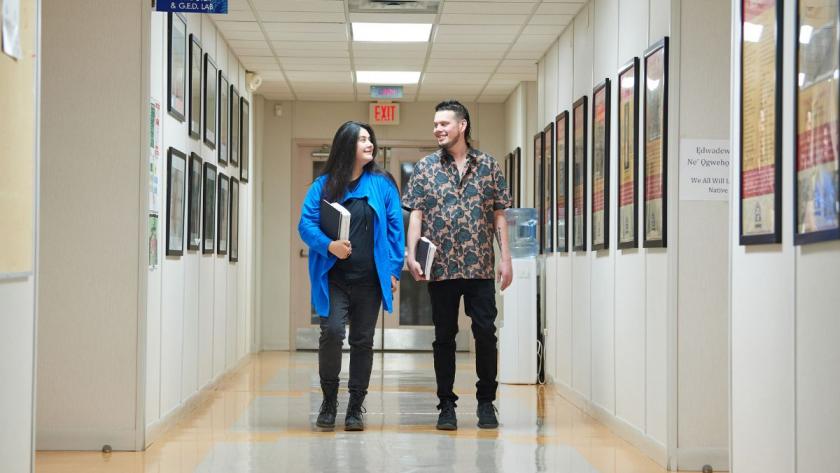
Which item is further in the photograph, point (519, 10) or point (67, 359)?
point (519, 10)

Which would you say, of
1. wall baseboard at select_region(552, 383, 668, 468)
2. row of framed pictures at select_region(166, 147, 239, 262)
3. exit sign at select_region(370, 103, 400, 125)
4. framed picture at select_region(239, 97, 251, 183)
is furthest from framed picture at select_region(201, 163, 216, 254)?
exit sign at select_region(370, 103, 400, 125)

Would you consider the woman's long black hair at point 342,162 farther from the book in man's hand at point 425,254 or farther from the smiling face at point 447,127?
the book in man's hand at point 425,254

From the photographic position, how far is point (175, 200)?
6152 mm

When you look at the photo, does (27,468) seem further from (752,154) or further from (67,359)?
(752,154)

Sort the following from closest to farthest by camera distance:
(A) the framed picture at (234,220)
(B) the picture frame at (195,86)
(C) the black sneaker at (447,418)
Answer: (C) the black sneaker at (447,418), (B) the picture frame at (195,86), (A) the framed picture at (234,220)

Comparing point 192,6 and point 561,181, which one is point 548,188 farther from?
point 192,6

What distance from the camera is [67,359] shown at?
520 centimetres

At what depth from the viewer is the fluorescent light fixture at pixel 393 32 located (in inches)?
326

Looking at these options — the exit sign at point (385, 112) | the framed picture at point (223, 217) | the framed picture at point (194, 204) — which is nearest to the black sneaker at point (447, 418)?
the framed picture at point (194, 204)

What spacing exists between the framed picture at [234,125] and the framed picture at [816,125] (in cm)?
627

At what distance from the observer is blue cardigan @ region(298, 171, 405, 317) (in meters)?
5.69

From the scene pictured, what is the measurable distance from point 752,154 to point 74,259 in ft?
9.93

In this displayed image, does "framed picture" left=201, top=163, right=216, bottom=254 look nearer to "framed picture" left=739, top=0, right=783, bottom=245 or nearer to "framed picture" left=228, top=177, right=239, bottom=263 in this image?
"framed picture" left=228, top=177, right=239, bottom=263

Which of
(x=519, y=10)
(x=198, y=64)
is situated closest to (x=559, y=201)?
(x=519, y=10)
